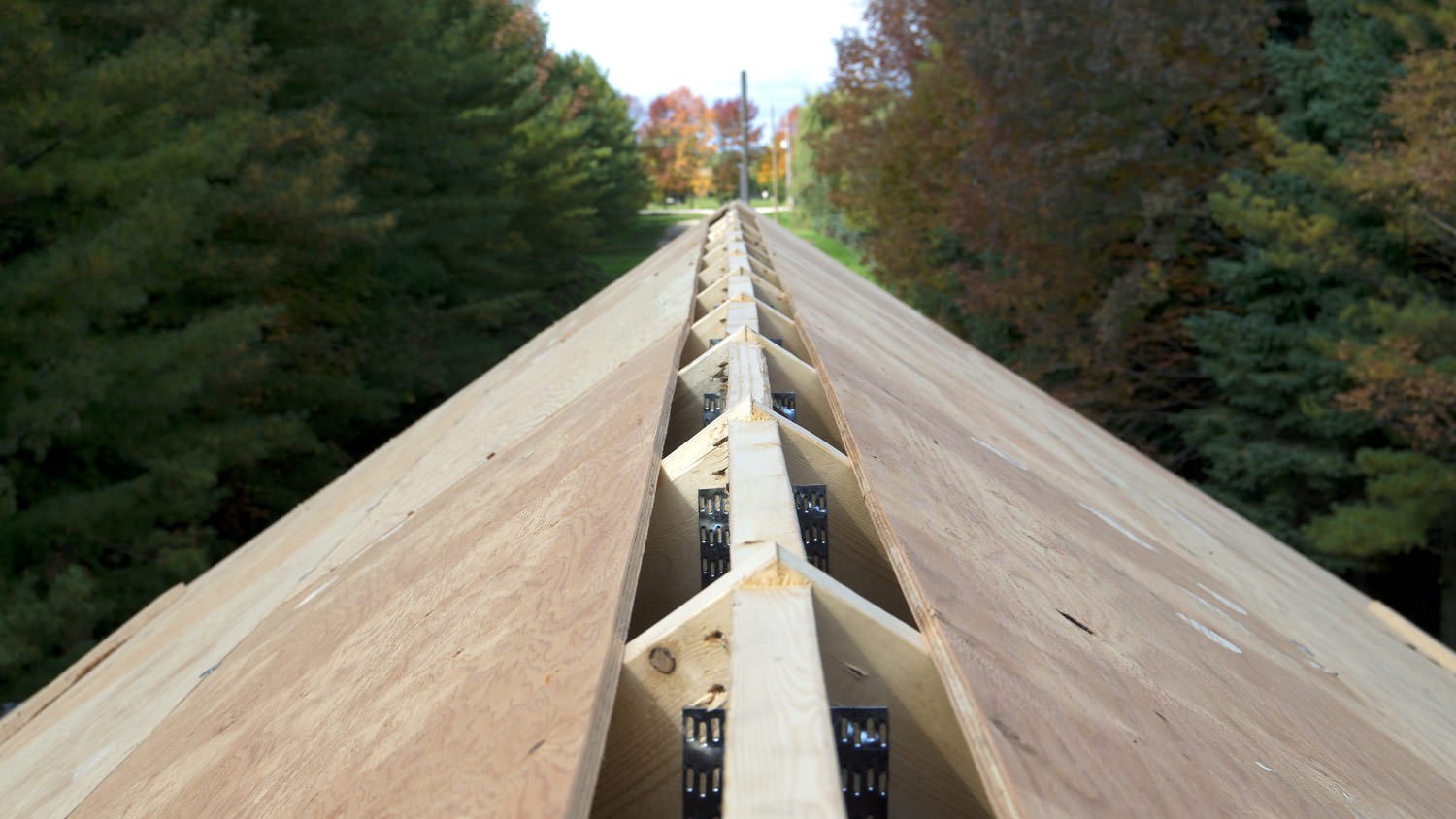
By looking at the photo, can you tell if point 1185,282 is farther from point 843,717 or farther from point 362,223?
point 843,717

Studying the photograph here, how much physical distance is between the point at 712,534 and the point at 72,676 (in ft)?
9.17

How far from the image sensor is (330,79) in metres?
16.2

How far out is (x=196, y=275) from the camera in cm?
1239

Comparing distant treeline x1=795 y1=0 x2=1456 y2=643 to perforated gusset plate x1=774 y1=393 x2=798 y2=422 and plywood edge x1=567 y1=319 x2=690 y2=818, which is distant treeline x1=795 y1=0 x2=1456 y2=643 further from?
plywood edge x1=567 y1=319 x2=690 y2=818

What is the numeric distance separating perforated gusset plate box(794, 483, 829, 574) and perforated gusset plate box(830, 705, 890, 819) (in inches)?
17.2

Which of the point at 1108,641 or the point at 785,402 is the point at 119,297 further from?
the point at 1108,641

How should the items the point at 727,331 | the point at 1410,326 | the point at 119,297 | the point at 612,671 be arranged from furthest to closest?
the point at 1410,326 < the point at 119,297 < the point at 727,331 < the point at 612,671

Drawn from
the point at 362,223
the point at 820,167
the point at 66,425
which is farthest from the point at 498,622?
the point at 820,167

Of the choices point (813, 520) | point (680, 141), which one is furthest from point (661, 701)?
point (680, 141)

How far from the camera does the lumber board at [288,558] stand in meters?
2.26

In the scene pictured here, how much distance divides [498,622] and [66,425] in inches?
359

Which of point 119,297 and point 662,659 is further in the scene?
point 119,297

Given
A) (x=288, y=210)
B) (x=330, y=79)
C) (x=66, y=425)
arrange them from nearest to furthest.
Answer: (x=66, y=425) < (x=288, y=210) < (x=330, y=79)

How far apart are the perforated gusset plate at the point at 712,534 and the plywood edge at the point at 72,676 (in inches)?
84.5
